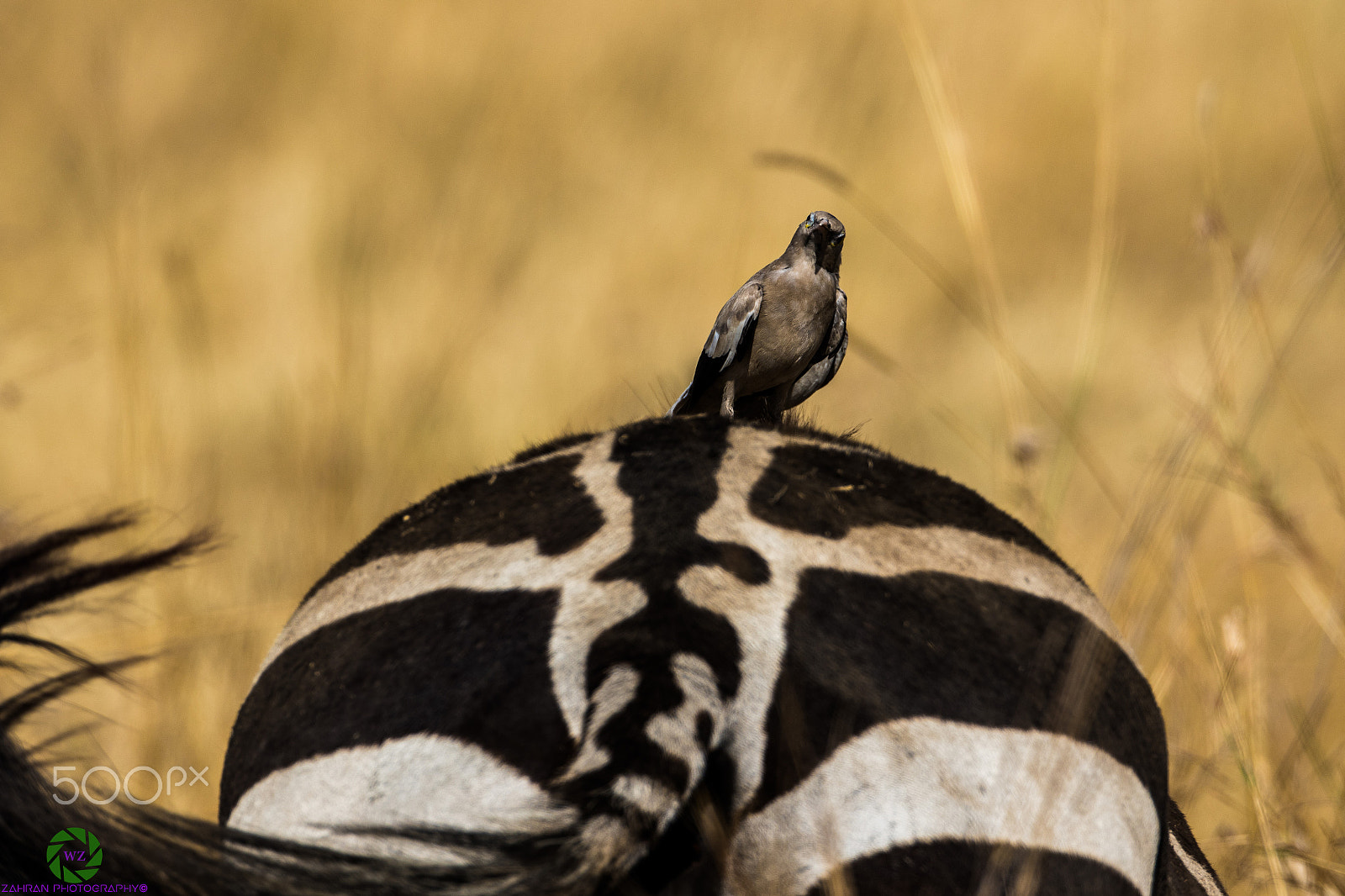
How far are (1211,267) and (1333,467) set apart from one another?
5489 mm

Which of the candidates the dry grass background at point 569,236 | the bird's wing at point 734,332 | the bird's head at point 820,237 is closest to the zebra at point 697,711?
the bird's wing at point 734,332

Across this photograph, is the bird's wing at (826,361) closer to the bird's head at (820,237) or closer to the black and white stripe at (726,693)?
the bird's head at (820,237)

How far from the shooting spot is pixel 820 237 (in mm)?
1979

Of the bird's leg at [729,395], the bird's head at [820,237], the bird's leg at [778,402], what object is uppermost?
the bird's head at [820,237]

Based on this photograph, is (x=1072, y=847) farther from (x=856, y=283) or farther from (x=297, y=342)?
(x=856, y=283)

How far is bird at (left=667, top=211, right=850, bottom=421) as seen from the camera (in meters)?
1.90

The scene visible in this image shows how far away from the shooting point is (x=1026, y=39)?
25.9 feet

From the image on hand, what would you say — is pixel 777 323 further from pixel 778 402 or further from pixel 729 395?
pixel 778 402

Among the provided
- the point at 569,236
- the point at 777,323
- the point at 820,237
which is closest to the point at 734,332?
the point at 777,323

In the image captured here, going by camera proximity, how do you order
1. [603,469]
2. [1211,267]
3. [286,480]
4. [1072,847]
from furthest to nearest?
1. [1211,267]
2. [286,480]
3. [603,469]
4. [1072,847]

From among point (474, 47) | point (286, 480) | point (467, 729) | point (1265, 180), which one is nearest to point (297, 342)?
point (286, 480)

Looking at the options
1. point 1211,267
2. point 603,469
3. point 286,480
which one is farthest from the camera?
point 1211,267

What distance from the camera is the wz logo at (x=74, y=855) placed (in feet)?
3.50

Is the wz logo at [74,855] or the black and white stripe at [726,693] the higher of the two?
the black and white stripe at [726,693]
